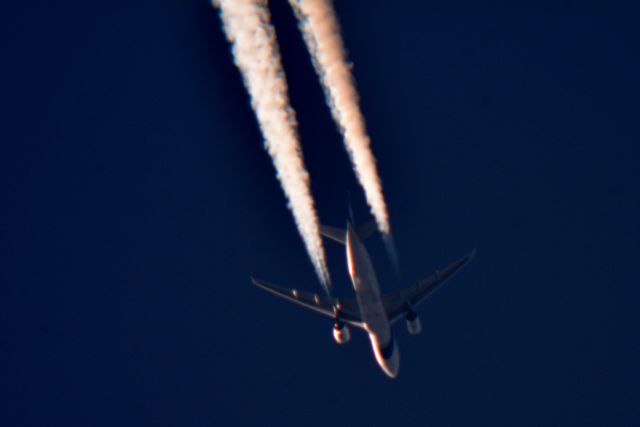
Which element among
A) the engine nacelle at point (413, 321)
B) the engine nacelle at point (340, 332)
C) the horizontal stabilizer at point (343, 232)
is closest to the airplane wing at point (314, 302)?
the engine nacelle at point (340, 332)

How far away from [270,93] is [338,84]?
11.6ft

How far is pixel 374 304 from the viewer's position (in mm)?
44969

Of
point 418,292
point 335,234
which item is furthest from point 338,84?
point 418,292

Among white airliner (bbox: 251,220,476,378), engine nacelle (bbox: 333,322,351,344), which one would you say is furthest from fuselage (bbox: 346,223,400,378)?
engine nacelle (bbox: 333,322,351,344)

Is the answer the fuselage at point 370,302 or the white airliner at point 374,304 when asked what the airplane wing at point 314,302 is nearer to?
the white airliner at point 374,304

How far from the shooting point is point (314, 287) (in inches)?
2050

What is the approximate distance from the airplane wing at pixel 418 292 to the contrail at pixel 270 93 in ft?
23.1

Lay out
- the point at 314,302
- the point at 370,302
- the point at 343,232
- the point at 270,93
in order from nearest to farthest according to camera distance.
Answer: the point at 270,93, the point at 343,232, the point at 370,302, the point at 314,302

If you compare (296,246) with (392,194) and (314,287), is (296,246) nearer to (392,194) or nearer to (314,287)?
(314,287)

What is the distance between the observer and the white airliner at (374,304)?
4466 cm

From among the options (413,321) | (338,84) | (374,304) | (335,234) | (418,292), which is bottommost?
(413,321)

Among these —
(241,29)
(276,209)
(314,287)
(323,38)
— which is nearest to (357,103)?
(323,38)

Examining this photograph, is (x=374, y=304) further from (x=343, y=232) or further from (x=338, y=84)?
(x=338, y=84)

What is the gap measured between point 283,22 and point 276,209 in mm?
11215
